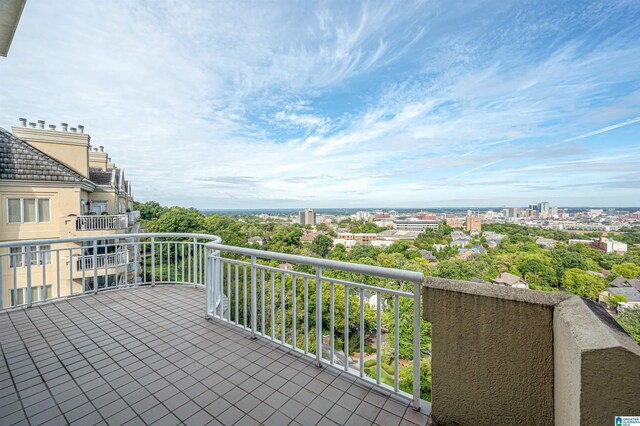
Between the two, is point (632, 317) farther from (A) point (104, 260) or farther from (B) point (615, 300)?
(A) point (104, 260)

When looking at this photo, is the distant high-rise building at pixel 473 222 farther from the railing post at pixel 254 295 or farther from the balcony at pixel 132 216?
the railing post at pixel 254 295

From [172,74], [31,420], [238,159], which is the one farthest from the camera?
Answer: [238,159]

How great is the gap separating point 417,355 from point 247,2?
7646 mm

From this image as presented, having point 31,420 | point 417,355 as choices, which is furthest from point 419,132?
point 31,420

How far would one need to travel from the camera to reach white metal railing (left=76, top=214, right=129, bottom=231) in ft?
34.4

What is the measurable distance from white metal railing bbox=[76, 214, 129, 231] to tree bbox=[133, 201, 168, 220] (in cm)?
3244

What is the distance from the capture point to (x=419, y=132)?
73.9 feet

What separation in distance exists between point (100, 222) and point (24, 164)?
10.2 feet

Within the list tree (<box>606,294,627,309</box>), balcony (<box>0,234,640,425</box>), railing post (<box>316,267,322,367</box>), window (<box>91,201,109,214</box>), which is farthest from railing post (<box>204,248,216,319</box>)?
tree (<box>606,294,627,309</box>)

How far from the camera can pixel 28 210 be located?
958 centimetres

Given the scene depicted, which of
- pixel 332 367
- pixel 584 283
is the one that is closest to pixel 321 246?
pixel 584 283

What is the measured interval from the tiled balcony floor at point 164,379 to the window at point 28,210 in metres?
8.78

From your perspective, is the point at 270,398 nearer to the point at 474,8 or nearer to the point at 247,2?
the point at 247,2

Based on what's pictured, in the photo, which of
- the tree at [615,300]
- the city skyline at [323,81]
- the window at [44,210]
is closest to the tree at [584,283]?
the tree at [615,300]
